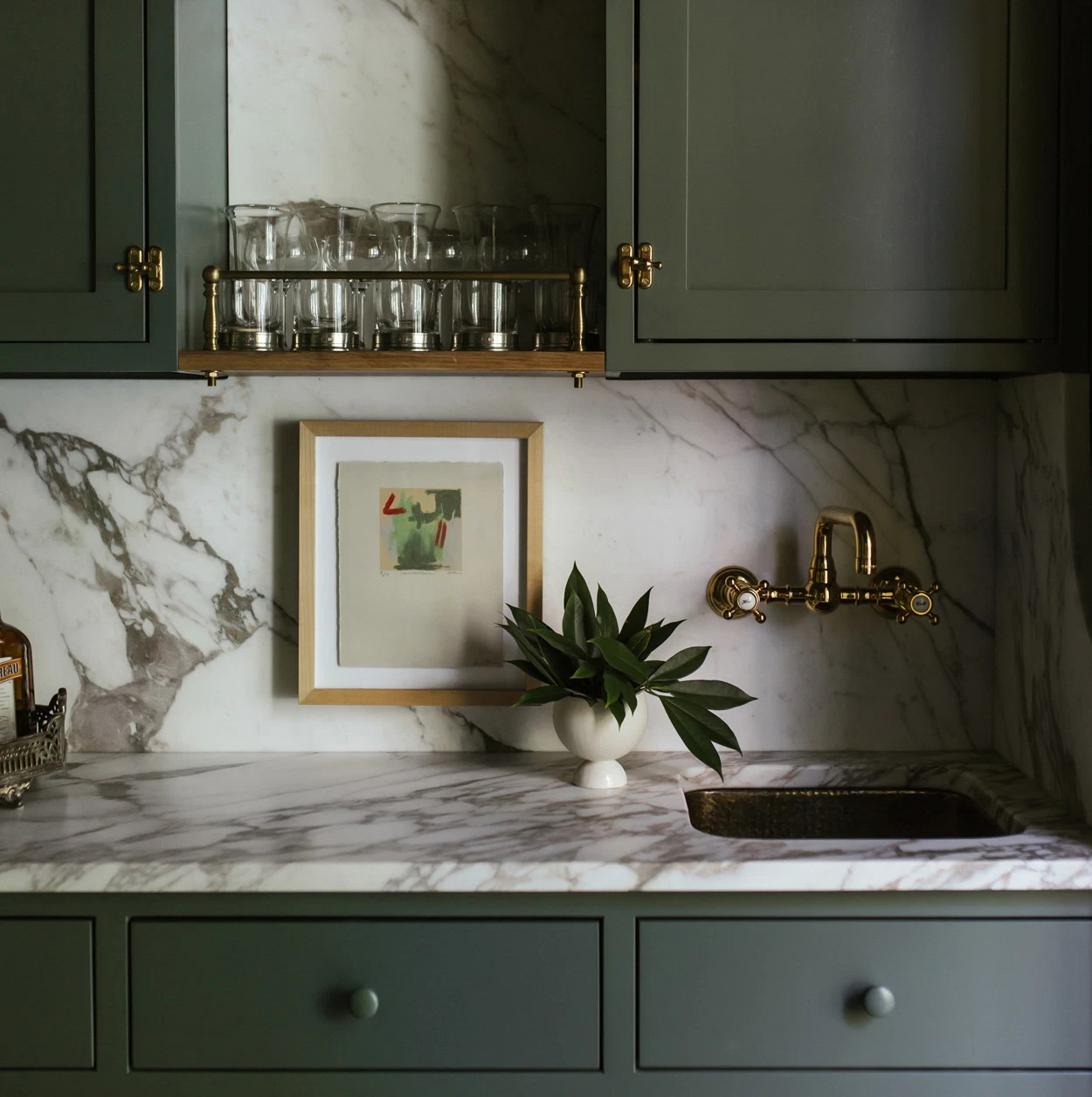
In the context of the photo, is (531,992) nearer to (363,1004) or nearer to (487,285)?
(363,1004)

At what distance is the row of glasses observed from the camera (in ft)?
5.66

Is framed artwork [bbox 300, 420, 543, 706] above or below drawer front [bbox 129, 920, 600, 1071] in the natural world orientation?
above

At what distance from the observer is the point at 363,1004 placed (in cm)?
143

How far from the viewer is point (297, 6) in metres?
1.94

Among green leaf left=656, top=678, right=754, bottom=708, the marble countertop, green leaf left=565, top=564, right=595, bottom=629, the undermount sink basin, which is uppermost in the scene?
green leaf left=565, top=564, right=595, bottom=629

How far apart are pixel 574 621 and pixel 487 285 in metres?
0.54

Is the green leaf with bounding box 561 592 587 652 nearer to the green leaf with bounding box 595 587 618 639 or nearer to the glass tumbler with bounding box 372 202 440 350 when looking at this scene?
the green leaf with bounding box 595 587 618 639

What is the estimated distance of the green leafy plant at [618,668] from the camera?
5.60 ft

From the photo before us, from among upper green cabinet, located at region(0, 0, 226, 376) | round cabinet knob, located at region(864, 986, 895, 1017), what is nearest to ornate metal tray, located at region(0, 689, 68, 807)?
upper green cabinet, located at region(0, 0, 226, 376)

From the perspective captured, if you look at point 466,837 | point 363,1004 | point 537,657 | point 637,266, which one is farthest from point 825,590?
point 363,1004

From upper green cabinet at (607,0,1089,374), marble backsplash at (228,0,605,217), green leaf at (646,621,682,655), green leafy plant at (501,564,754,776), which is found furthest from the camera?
marble backsplash at (228,0,605,217)

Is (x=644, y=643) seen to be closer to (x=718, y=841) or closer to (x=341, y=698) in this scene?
(x=718, y=841)

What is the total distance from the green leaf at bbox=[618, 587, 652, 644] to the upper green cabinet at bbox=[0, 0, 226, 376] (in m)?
0.79

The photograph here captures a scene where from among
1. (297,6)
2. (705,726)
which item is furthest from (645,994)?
(297,6)
